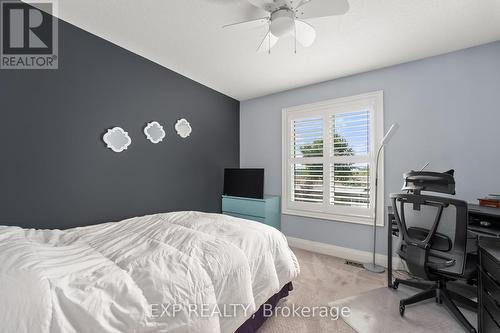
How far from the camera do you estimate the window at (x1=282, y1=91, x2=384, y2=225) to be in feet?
9.61

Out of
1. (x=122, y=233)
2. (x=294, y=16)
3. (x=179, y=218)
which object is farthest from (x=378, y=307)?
(x=294, y=16)

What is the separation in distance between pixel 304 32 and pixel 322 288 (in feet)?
7.87

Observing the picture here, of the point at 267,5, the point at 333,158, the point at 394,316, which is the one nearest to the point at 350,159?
the point at 333,158

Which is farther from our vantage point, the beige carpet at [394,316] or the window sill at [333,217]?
the window sill at [333,217]

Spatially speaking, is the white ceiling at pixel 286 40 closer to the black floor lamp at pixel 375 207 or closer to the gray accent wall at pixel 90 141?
the gray accent wall at pixel 90 141

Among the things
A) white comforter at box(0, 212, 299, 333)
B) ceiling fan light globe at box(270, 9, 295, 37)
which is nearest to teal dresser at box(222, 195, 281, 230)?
white comforter at box(0, 212, 299, 333)

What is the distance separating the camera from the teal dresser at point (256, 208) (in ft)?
10.8

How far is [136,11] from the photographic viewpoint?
1870 mm

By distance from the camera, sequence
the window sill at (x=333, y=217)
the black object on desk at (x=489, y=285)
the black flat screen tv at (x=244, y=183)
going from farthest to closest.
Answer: the black flat screen tv at (x=244, y=183) → the window sill at (x=333, y=217) → the black object on desk at (x=489, y=285)

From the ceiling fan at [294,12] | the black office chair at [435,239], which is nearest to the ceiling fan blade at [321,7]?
the ceiling fan at [294,12]

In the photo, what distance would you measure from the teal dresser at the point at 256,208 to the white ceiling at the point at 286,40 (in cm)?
188

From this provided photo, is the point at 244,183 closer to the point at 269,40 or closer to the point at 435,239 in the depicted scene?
the point at 269,40

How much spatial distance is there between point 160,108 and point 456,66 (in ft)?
11.5

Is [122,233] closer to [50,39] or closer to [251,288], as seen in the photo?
[251,288]
